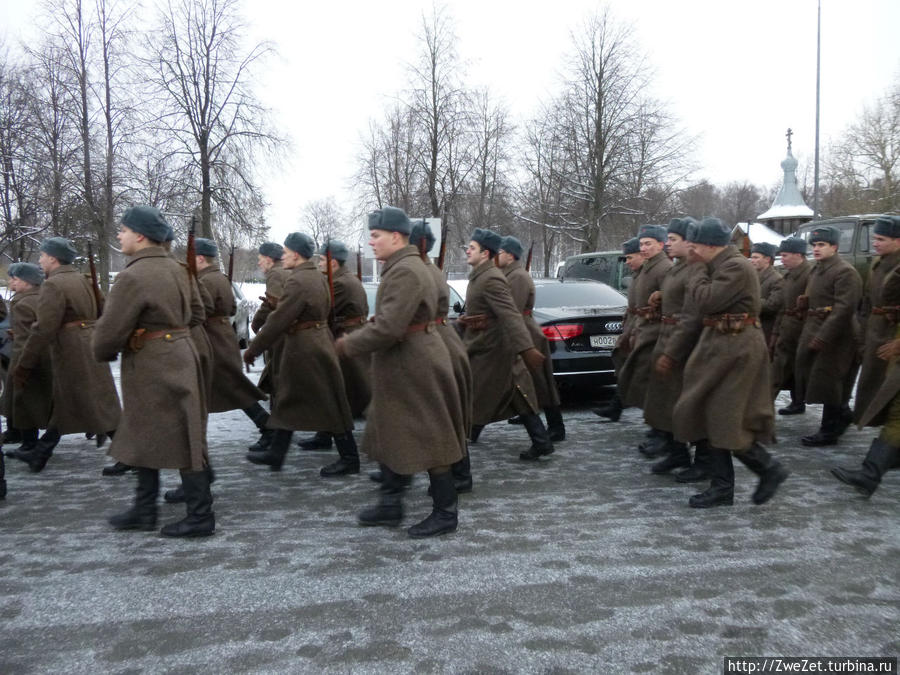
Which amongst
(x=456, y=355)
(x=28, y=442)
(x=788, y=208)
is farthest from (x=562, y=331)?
(x=788, y=208)

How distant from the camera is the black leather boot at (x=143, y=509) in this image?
4621 millimetres

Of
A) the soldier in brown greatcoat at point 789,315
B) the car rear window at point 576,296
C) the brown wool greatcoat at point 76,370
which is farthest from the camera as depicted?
the car rear window at point 576,296

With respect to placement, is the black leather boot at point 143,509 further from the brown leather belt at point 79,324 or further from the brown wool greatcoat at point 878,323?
the brown wool greatcoat at point 878,323

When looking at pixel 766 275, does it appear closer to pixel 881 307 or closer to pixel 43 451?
pixel 881 307

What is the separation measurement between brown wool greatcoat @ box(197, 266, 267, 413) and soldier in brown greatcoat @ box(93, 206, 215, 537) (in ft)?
7.07

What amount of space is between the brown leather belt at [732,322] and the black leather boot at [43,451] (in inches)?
194

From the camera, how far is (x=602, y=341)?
8188mm

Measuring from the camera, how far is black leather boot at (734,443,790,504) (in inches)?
186

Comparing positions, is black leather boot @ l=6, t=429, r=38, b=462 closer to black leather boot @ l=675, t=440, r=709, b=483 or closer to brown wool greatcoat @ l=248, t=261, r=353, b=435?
brown wool greatcoat @ l=248, t=261, r=353, b=435

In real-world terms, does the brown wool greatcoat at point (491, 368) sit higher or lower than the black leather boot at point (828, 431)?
higher

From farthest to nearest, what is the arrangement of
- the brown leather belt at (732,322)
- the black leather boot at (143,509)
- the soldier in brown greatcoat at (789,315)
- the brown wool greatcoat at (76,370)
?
the soldier in brown greatcoat at (789,315), the brown wool greatcoat at (76,370), the brown leather belt at (732,322), the black leather boot at (143,509)

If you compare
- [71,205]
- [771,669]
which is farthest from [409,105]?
[771,669]

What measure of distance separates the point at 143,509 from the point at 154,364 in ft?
2.95

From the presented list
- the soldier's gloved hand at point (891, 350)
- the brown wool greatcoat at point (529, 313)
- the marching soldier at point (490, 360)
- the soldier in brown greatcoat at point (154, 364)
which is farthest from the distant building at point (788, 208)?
the soldier in brown greatcoat at point (154, 364)
